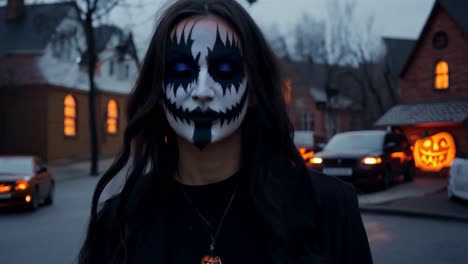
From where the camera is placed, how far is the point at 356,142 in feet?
54.5

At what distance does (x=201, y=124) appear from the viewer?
188 cm

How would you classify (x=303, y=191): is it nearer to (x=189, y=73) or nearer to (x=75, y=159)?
(x=189, y=73)

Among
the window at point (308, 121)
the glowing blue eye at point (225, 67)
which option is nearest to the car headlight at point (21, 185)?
the glowing blue eye at point (225, 67)

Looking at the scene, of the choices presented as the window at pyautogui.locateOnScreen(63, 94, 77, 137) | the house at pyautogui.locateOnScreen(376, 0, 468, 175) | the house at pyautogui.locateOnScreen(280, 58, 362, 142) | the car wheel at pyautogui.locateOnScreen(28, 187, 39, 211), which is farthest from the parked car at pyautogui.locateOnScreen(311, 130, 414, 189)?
the house at pyautogui.locateOnScreen(280, 58, 362, 142)

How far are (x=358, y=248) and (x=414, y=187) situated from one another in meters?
16.6

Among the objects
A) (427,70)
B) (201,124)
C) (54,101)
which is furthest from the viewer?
(54,101)

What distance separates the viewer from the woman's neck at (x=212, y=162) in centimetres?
192

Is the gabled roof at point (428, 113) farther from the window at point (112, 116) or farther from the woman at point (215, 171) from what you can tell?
the window at point (112, 116)

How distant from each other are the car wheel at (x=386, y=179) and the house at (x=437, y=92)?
5858 millimetres

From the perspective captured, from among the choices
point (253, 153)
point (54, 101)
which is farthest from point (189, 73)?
point (54, 101)

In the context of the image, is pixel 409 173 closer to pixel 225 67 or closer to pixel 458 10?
pixel 458 10

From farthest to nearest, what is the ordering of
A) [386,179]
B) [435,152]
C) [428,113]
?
1. [428,113]
2. [435,152]
3. [386,179]

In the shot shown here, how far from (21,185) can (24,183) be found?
0.11 metres

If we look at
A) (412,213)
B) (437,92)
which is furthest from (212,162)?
(437,92)
